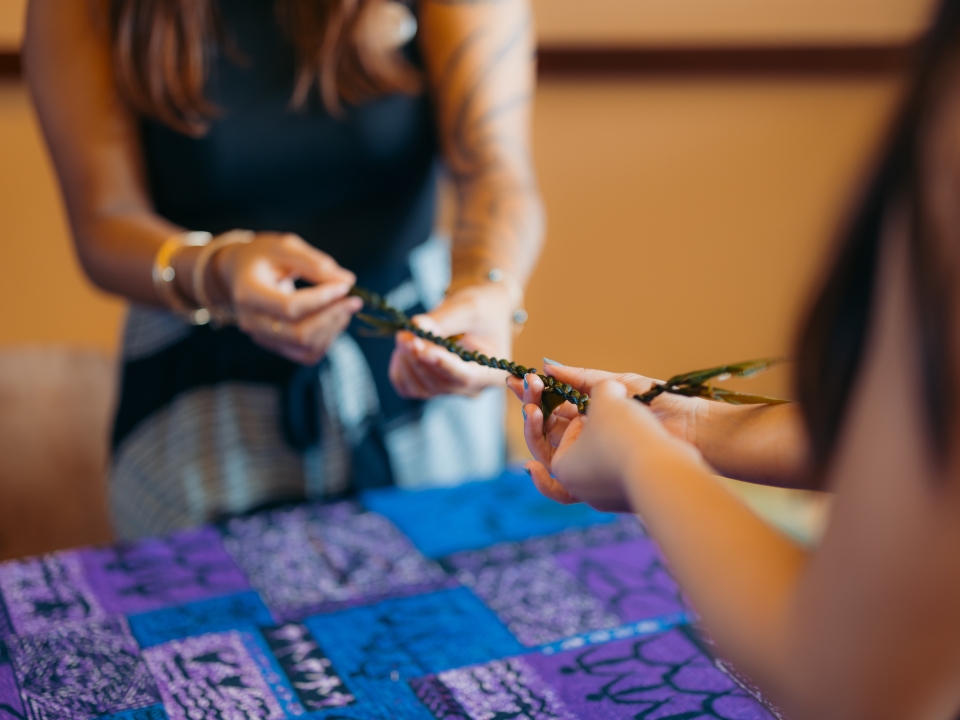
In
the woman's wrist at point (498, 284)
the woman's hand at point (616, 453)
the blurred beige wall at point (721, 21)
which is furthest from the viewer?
the blurred beige wall at point (721, 21)

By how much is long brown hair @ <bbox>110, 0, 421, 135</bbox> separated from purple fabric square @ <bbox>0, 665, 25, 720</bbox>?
0.56 metres

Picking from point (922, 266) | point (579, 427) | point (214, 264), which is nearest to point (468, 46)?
point (214, 264)

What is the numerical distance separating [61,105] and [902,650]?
3.02 ft

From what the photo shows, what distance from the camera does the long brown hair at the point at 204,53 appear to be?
0.92 m

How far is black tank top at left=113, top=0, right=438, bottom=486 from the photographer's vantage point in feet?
3.10

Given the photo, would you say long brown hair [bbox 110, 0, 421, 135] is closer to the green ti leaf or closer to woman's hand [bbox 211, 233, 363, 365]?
woman's hand [bbox 211, 233, 363, 365]

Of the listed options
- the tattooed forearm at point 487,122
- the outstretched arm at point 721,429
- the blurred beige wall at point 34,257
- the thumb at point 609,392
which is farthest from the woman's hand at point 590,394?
the blurred beige wall at point 34,257

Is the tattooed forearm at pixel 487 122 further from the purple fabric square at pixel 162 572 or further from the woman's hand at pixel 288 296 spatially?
the purple fabric square at pixel 162 572

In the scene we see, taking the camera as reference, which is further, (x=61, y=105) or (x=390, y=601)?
(x=61, y=105)

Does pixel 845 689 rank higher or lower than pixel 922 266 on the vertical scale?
A: lower

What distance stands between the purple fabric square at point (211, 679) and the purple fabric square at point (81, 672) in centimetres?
1

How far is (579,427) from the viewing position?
531mm

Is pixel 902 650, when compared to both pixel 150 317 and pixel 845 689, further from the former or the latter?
pixel 150 317

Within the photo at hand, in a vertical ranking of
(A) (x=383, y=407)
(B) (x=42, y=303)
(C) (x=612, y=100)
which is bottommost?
(B) (x=42, y=303)
